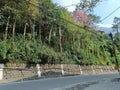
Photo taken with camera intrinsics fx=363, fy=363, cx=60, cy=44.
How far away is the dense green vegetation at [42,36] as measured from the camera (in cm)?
3772

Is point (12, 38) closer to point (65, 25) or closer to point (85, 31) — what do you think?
point (65, 25)

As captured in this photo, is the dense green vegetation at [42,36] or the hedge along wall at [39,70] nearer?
the hedge along wall at [39,70]

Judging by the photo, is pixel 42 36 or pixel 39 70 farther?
pixel 42 36

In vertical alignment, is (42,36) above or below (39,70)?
above

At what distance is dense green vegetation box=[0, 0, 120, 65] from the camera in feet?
124

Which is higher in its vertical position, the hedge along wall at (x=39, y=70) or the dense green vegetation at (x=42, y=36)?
the dense green vegetation at (x=42, y=36)

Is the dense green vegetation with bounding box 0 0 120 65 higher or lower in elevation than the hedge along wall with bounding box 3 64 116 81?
higher

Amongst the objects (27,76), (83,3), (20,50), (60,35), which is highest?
(83,3)

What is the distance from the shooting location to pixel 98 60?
195 feet

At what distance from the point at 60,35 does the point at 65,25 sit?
2.00 metres

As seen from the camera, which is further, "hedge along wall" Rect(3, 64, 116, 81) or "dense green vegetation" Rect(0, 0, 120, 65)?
"dense green vegetation" Rect(0, 0, 120, 65)

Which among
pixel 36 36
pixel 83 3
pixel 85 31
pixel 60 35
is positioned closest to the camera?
pixel 36 36

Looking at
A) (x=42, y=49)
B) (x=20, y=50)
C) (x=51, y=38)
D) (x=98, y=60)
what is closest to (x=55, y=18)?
(x=51, y=38)

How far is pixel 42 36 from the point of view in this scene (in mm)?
46531
